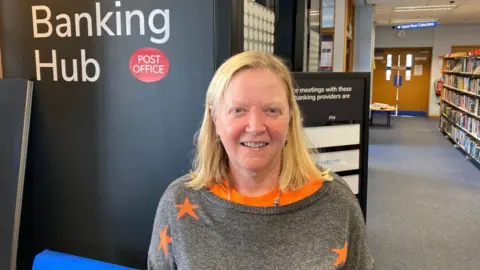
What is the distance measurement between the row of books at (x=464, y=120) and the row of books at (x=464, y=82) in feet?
1.76

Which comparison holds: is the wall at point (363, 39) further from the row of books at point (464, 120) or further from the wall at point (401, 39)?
the wall at point (401, 39)

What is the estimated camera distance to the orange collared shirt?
1.32 meters

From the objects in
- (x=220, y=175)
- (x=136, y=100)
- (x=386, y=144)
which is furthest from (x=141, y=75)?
(x=386, y=144)

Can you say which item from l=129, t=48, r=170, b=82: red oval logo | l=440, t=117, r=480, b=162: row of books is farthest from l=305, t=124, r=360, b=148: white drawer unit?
l=440, t=117, r=480, b=162: row of books

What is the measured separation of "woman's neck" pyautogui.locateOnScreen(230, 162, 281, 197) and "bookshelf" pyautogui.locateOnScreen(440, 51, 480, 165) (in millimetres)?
7377

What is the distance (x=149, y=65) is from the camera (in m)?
2.07

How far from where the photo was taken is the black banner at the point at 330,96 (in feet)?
7.68

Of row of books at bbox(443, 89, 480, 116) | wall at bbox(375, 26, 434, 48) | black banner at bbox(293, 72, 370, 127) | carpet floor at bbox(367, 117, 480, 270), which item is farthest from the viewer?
wall at bbox(375, 26, 434, 48)

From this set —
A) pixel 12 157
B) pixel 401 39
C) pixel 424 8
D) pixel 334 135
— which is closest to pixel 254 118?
pixel 334 135

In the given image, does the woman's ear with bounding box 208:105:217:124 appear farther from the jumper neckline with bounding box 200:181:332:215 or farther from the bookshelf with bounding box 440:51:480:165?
the bookshelf with bounding box 440:51:480:165

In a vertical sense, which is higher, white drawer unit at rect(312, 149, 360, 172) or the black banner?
the black banner

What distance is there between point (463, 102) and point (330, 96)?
815 centimetres

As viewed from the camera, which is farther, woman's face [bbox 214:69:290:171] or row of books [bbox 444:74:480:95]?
row of books [bbox 444:74:480:95]

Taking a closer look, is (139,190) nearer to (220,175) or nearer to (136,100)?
(136,100)
